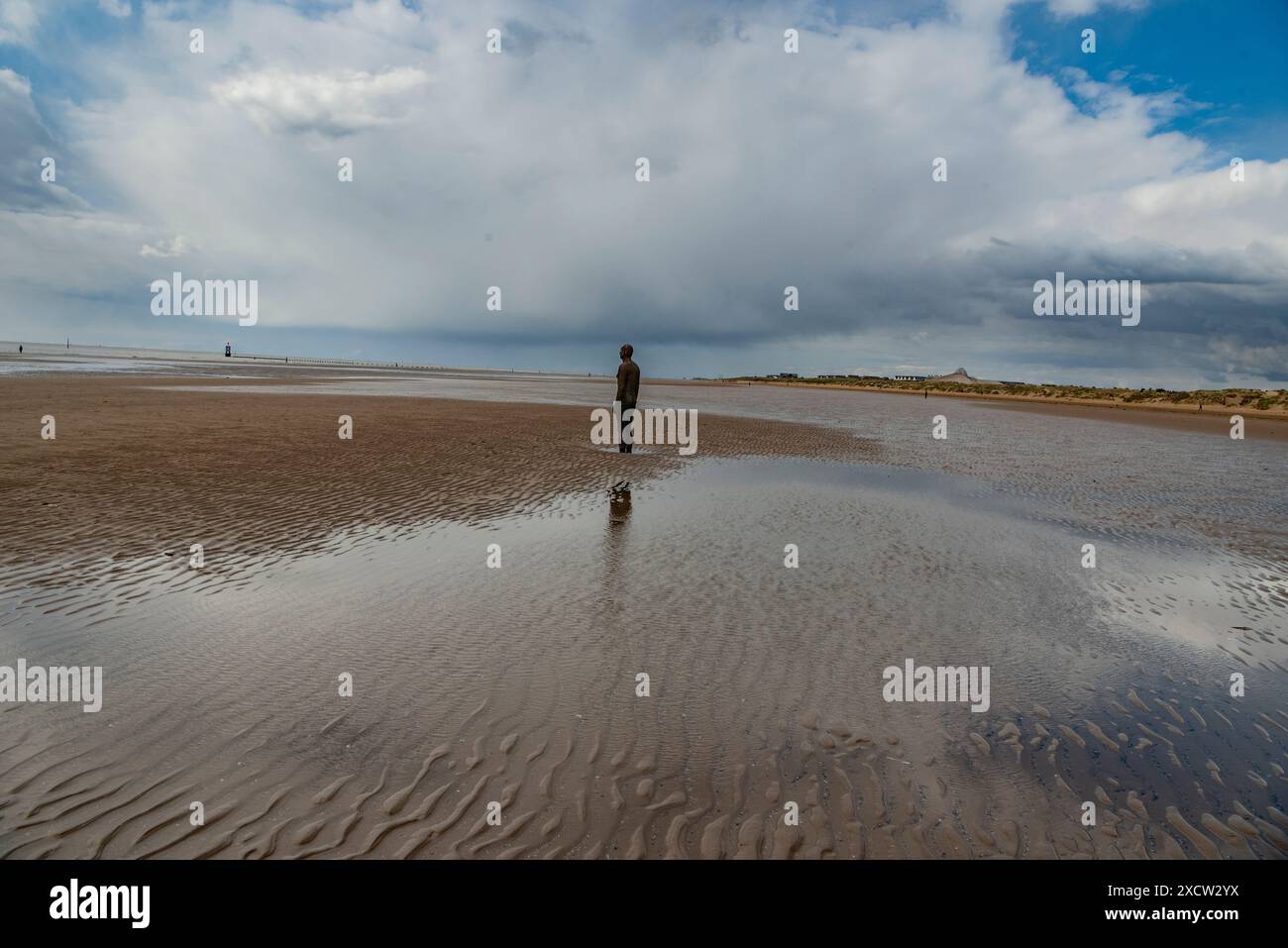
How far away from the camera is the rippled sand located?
431cm

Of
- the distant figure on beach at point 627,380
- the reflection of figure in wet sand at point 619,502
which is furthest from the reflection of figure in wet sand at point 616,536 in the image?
the distant figure on beach at point 627,380

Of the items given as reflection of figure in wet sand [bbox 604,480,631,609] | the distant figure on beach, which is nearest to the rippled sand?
reflection of figure in wet sand [bbox 604,480,631,609]

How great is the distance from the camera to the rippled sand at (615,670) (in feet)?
14.1

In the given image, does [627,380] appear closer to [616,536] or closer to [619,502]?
[619,502]

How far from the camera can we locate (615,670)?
653 centimetres

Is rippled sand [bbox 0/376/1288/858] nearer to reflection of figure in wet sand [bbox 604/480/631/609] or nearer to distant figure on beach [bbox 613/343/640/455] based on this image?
reflection of figure in wet sand [bbox 604/480/631/609]

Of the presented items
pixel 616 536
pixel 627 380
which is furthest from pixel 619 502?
pixel 627 380

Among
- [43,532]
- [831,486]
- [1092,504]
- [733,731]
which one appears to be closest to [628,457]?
[831,486]

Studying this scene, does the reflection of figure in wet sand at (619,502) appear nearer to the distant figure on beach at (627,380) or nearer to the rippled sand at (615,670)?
the rippled sand at (615,670)

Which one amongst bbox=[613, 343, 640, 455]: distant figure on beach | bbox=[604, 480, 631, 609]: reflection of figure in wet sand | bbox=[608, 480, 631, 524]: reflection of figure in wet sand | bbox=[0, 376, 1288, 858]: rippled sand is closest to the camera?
bbox=[0, 376, 1288, 858]: rippled sand

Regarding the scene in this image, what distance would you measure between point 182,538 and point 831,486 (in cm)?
1462
